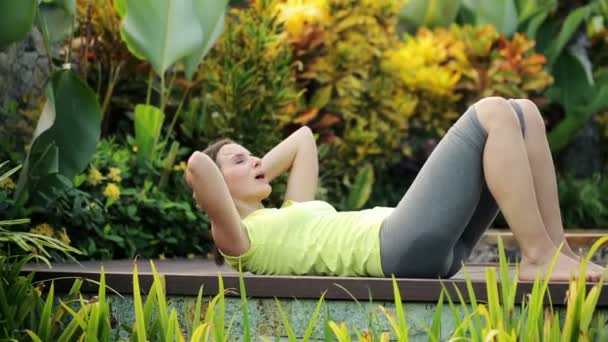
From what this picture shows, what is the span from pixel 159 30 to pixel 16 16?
45.7 inches

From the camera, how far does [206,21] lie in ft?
18.9

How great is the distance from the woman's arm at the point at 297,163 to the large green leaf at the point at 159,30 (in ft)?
4.53

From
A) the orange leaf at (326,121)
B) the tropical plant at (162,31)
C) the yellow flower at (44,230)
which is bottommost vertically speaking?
the orange leaf at (326,121)

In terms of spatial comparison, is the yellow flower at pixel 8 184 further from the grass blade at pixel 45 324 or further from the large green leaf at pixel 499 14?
the large green leaf at pixel 499 14

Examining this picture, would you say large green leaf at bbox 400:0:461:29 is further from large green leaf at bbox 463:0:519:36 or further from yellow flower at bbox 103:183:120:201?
yellow flower at bbox 103:183:120:201

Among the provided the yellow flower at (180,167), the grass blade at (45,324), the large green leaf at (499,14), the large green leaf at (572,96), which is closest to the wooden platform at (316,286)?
the grass blade at (45,324)

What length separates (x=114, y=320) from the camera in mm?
3676

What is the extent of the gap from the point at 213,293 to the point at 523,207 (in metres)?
0.97

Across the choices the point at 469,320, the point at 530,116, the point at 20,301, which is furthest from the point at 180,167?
the point at 469,320

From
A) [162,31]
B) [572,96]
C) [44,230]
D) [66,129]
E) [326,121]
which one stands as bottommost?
[572,96]

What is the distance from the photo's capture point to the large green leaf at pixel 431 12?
914cm

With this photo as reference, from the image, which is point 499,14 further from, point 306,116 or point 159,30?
point 159,30

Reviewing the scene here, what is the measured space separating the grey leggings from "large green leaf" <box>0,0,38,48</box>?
1.67m

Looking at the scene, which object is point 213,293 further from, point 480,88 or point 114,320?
point 480,88
